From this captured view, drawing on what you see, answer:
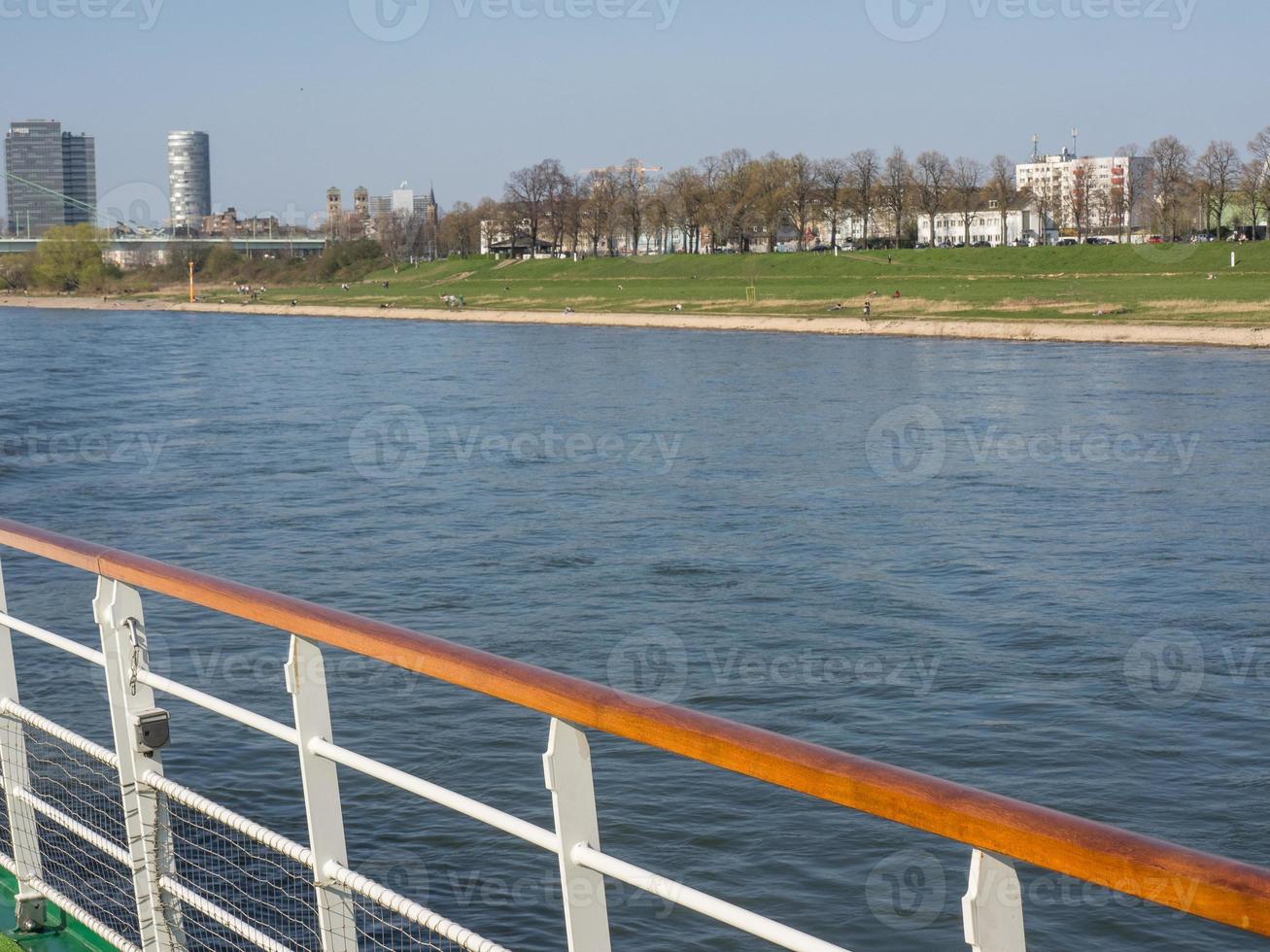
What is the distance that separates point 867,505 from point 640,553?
4.75m

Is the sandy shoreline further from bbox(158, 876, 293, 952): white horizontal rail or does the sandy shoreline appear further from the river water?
bbox(158, 876, 293, 952): white horizontal rail

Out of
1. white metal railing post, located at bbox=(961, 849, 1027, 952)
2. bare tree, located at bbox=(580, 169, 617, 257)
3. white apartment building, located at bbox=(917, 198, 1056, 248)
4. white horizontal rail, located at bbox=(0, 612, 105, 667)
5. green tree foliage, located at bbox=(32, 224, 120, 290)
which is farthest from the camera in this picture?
green tree foliage, located at bbox=(32, 224, 120, 290)

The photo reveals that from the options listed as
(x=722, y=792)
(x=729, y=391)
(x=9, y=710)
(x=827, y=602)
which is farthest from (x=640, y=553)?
(x=729, y=391)

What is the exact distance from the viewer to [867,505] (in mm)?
21047

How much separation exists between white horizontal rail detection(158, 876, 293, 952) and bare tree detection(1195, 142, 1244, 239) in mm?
87532

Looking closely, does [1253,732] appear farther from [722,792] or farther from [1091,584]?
[1091,584]

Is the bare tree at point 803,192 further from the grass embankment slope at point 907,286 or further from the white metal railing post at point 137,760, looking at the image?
the white metal railing post at point 137,760

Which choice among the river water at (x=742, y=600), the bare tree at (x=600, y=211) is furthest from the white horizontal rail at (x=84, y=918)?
the bare tree at (x=600, y=211)

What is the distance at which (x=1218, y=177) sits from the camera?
85188mm

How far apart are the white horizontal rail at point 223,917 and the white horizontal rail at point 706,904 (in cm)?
110

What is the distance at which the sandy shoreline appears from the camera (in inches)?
1812

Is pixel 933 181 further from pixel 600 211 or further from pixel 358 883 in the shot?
pixel 358 883

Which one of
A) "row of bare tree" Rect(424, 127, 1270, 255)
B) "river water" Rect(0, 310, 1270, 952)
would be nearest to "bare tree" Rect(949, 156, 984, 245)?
"row of bare tree" Rect(424, 127, 1270, 255)

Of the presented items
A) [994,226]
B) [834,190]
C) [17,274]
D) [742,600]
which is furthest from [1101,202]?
[742,600]
